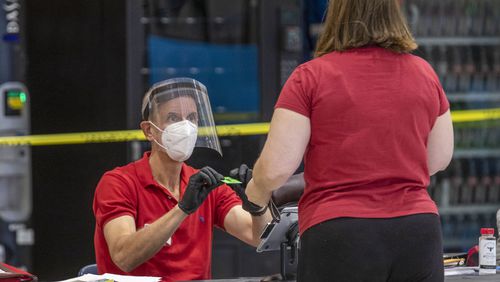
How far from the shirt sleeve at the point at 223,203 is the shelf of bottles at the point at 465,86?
102 inches

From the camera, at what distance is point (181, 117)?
Result: 352 cm

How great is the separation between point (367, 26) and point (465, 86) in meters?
3.63

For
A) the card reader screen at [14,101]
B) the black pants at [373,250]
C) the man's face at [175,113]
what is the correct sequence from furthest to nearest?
the card reader screen at [14,101] → the man's face at [175,113] → the black pants at [373,250]

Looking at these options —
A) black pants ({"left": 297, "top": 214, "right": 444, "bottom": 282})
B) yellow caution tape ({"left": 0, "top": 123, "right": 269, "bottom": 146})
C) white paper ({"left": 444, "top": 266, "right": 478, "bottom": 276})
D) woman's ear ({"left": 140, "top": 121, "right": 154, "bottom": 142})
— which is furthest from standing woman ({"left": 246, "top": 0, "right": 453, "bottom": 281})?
yellow caution tape ({"left": 0, "top": 123, "right": 269, "bottom": 146})

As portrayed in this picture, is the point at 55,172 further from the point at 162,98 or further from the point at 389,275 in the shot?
the point at 389,275

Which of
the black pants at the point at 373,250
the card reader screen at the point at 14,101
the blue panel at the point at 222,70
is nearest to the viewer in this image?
the black pants at the point at 373,250

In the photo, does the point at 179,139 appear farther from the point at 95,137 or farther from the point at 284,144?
the point at 95,137

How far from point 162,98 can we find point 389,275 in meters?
1.28

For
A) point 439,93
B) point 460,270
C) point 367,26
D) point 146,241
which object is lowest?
point 460,270

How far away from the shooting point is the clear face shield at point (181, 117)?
3.48 m

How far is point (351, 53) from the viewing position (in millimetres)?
2600

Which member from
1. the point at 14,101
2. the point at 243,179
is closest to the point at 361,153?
the point at 243,179

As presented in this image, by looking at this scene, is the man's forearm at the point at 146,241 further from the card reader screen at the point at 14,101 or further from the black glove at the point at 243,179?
the card reader screen at the point at 14,101

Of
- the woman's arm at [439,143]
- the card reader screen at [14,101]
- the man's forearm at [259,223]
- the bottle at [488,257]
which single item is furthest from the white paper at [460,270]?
the card reader screen at [14,101]
